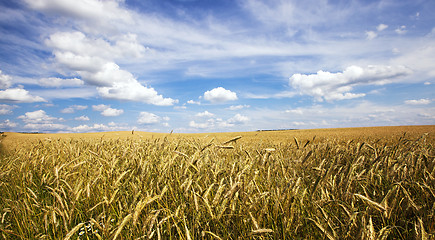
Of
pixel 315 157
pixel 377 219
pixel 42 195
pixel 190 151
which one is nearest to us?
pixel 377 219

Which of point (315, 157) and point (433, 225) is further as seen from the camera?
point (315, 157)

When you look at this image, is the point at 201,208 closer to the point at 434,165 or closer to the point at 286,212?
the point at 286,212

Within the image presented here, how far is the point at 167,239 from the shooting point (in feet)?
7.12

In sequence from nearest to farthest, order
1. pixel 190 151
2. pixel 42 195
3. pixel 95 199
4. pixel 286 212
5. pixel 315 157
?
pixel 286 212
pixel 95 199
pixel 42 195
pixel 315 157
pixel 190 151

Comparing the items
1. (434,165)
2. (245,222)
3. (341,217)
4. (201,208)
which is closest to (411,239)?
(341,217)

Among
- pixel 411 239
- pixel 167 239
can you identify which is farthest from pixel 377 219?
pixel 167 239

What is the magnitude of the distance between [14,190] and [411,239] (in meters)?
5.39

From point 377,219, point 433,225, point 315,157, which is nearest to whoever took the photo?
point 433,225

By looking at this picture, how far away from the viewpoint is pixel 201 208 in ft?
6.84

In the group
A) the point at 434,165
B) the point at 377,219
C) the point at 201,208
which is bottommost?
the point at 377,219

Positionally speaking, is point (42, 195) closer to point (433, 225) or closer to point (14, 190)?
point (14, 190)

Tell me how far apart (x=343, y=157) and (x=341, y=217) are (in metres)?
2.58

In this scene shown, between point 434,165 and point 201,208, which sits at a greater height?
point 434,165

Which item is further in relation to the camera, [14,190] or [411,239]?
[14,190]
